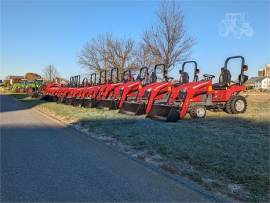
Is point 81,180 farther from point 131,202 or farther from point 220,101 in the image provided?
point 220,101

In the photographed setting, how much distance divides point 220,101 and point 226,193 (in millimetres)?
9565

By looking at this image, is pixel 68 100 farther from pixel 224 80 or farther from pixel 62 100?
pixel 224 80

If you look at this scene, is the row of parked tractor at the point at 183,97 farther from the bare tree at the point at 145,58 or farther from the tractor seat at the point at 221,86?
the bare tree at the point at 145,58

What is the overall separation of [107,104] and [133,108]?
335cm

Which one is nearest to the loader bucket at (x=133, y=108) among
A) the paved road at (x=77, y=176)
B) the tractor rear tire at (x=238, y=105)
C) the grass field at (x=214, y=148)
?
the grass field at (x=214, y=148)

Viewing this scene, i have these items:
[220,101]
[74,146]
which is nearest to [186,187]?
[74,146]

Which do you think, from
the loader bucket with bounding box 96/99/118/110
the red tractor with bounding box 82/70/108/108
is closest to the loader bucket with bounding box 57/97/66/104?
the red tractor with bounding box 82/70/108/108

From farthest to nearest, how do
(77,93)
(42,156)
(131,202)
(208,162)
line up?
(77,93)
(42,156)
(208,162)
(131,202)

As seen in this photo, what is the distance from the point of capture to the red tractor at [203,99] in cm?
1259

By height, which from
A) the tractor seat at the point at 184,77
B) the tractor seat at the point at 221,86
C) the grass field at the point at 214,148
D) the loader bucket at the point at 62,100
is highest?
the tractor seat at the point at 184,77

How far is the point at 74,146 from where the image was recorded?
848 centimetres

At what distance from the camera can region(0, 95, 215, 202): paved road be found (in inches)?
190

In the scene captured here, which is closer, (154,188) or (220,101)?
(154,188)

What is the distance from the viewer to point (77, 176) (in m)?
5.76
